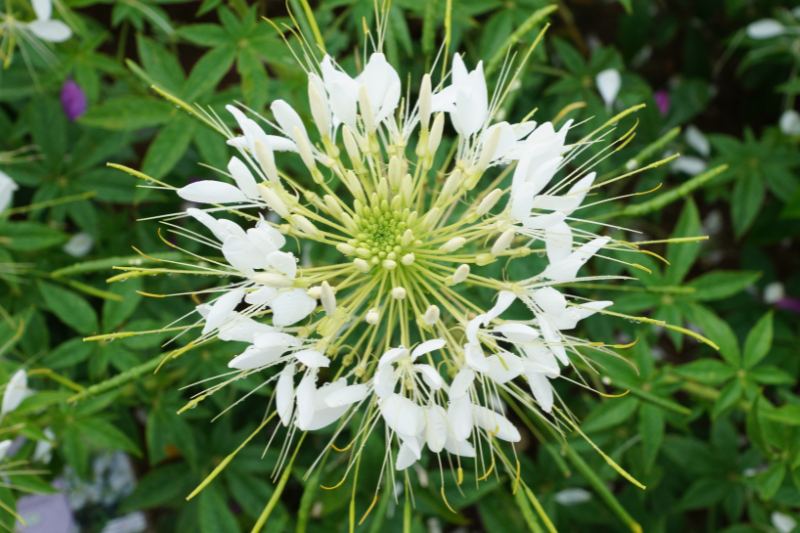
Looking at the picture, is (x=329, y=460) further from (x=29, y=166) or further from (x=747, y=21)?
(x=747, y=21)

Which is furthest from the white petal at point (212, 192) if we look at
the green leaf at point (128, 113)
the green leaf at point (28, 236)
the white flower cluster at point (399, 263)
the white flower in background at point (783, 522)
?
the white flower in background at point (783, 522)

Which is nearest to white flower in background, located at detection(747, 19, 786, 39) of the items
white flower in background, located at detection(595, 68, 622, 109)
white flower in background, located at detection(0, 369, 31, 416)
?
white flower in background, located at detection(595, 68, 622, 109)

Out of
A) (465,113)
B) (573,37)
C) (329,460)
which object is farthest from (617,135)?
(329,460)

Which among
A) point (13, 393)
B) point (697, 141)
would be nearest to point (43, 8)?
point (13, 393)

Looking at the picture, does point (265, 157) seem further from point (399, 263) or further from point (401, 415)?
point (401, 415)

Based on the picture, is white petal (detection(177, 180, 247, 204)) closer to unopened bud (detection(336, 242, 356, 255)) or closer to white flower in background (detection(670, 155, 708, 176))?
unopened bud (detection(336, 242, 356, 255))

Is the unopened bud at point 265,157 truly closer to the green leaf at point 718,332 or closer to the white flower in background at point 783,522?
the green leaf at point 718,332
